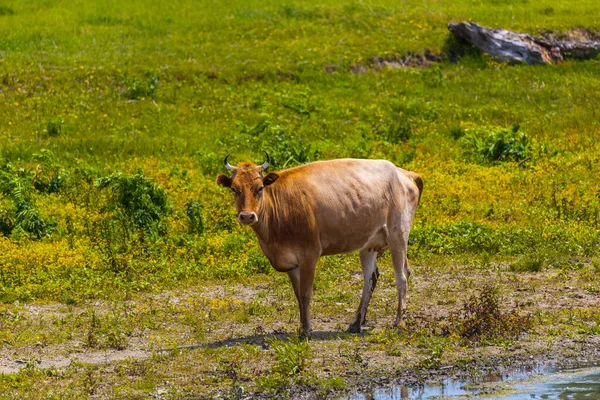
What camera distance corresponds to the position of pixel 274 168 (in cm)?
2159

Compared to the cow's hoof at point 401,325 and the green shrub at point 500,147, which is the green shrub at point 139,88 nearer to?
the green shrub at point 500,147

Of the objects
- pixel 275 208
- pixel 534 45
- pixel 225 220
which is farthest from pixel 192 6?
pixel 275 208

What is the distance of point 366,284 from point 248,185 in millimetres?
2159

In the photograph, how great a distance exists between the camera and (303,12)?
Result: 3516 centimetres

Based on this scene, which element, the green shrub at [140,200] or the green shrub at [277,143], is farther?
the green shrub at [277,143]

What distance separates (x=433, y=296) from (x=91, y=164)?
31.4 ft

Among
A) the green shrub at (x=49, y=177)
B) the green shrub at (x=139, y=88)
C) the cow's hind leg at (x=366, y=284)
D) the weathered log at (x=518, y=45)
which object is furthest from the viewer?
the weathered log at (x=518, y=45)

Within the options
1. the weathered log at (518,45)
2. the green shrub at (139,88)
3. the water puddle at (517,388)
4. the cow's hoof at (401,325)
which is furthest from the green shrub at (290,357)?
the weathered log at (518,45)

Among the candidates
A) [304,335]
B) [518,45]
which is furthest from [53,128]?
[518,45]

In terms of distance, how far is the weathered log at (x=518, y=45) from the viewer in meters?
30.6

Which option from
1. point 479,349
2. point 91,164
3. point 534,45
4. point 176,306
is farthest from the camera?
point 534,45

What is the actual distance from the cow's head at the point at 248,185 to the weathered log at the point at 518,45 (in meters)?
19.2

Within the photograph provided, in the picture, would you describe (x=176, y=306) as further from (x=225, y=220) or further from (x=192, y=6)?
(x=192, y=6)

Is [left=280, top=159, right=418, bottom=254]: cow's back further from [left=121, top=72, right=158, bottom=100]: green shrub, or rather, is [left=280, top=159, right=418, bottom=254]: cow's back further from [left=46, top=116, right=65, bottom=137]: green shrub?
[left=121, top=72, right=158, bottom=100]: green shrub
